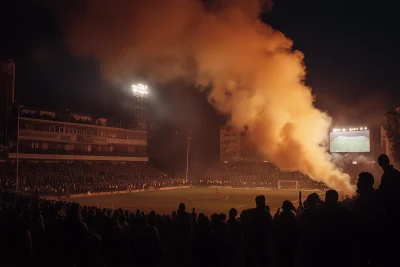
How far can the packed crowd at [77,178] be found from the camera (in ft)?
130

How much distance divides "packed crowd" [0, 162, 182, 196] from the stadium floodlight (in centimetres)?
1334

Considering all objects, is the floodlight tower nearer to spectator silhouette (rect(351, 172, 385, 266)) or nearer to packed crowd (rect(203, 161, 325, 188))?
packed crowd (rect(203, 161, 325, 188))

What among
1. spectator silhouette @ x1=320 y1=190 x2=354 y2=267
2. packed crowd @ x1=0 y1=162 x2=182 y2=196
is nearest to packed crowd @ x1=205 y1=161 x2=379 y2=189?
packed crowd @ x1=0 y1=162 x2=182 y2=196

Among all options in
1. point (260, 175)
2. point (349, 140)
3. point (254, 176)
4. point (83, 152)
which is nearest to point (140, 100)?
point (83, 152)

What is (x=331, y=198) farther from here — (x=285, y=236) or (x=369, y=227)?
(x=285, y=236)

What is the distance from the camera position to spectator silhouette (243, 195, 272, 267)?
682cm

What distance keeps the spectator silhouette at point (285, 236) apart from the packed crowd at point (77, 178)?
3410cm

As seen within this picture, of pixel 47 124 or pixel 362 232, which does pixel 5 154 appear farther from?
pixel 362 232

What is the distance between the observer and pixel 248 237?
6.91 meters

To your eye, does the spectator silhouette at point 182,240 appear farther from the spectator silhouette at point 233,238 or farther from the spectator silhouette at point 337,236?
the spectator silhouette at point 337,236

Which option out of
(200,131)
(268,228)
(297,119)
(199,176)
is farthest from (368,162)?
(268,228)

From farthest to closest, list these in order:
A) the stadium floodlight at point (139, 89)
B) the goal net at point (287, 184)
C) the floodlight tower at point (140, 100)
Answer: the floodlight tower at point (140, 100) → the stadium floodlight at point (139, 89) → the goal net at point (287, 184)

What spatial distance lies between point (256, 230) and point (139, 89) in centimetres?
6443

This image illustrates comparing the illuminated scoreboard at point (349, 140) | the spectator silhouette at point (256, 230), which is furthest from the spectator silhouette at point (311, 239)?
the illuminated scoreboard at point (349, 140)
